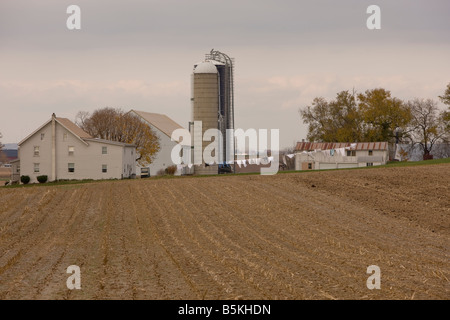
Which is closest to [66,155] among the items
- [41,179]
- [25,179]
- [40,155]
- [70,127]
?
[40,155]

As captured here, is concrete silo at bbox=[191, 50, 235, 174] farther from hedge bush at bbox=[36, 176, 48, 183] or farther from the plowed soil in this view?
the plowed soil

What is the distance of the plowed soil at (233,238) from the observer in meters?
14.8

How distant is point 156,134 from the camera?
9356 centimetres

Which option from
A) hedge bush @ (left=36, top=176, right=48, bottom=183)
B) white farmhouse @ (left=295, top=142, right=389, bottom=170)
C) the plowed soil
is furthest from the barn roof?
the plowed soil

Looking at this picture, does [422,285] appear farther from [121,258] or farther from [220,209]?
[220,209]

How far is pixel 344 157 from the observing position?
79938 millimetres

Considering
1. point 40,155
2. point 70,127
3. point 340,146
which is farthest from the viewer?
point 340,146

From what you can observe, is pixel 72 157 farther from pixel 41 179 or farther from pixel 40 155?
pixel 41 179

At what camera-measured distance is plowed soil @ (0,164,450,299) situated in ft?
48.6

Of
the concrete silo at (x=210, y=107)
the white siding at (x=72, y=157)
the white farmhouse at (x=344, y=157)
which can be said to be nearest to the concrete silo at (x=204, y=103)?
the concrete silo at (x=210, y=107)

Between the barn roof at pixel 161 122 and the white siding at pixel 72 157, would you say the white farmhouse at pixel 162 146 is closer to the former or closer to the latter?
the barn roof at pixel 161 122

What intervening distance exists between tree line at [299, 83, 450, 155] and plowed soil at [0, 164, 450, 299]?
48.2m

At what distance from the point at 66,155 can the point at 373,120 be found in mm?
43211

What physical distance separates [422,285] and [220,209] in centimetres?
1606
